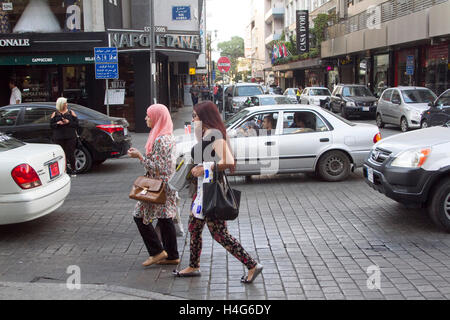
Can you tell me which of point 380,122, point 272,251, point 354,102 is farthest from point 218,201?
point 354,102

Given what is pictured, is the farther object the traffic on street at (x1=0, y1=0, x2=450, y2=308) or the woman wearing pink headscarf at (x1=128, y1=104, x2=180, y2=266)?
the woman wearing pink headscarf at (x1=128, y1=104, x2=180, y2=266)

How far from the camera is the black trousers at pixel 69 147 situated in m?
11.0

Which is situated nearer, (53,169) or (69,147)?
(53,169)

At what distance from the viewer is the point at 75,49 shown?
1931cm

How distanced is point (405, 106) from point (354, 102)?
20.9ft

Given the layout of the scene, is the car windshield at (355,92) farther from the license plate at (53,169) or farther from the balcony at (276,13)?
the balcony at (276,13)

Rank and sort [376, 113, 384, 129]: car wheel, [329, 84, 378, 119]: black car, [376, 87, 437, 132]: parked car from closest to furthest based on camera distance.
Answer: [376, 87, 437, 132]: parked car, [376, 113, 384, 129]: car wheel, [329, 84, 378, 119]: black car

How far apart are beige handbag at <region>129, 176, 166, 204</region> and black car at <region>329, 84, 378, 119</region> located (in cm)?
2237

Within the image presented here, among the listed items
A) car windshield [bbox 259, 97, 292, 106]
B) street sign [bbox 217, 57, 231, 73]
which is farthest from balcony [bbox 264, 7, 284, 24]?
car windshield [bbox 259, 97, 292, 106]

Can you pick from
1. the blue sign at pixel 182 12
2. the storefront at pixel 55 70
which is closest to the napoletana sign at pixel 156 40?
the storefront at pixel 55 70

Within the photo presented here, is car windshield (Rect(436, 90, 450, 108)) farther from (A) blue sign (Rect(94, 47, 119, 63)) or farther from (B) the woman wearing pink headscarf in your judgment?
(B) the woman wearing pink headscarf

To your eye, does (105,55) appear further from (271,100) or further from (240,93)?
(240,93)

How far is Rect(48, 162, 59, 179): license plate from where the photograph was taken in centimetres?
703

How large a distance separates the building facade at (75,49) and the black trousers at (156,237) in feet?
48.7
